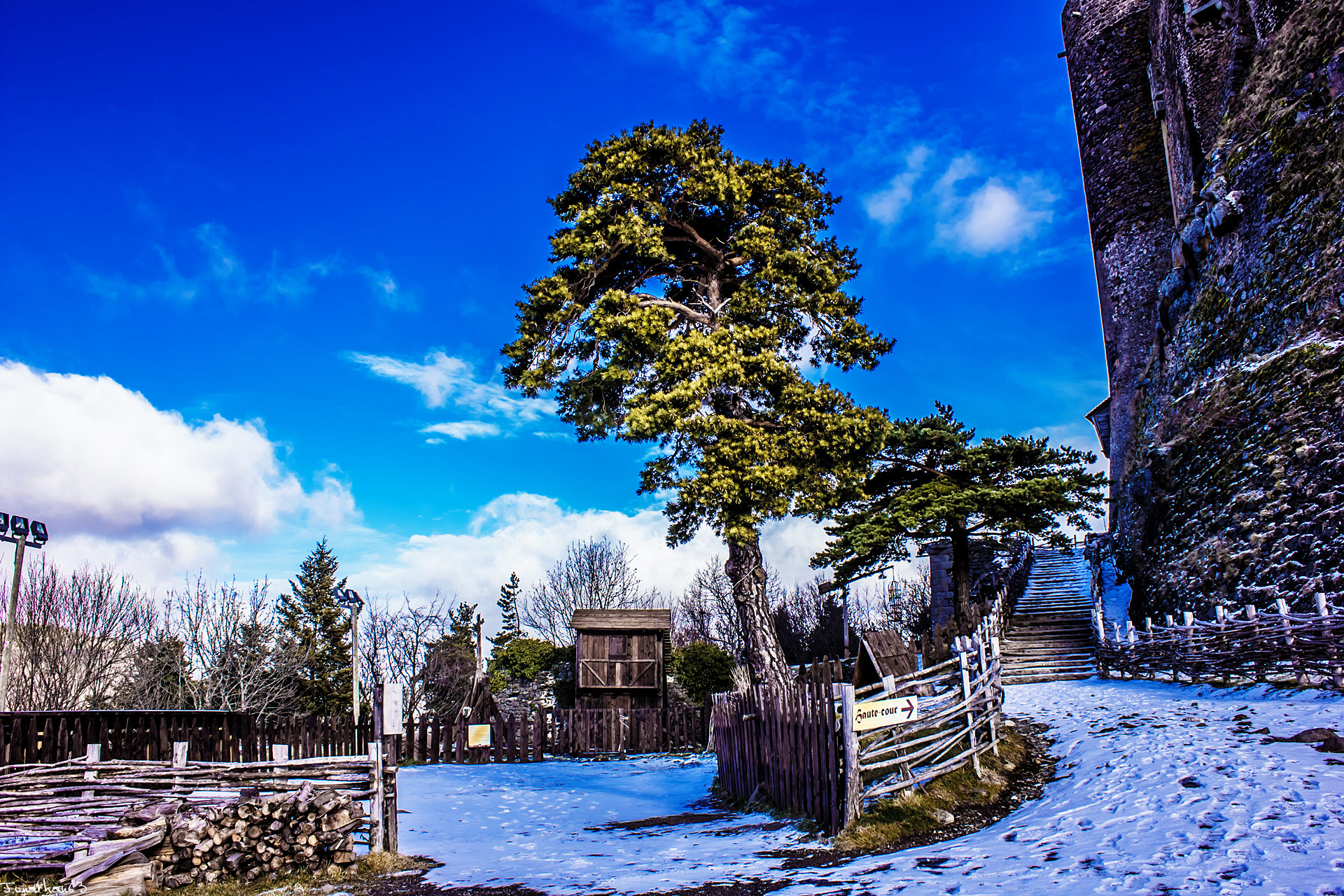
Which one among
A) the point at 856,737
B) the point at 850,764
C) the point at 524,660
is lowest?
the point at 524,660

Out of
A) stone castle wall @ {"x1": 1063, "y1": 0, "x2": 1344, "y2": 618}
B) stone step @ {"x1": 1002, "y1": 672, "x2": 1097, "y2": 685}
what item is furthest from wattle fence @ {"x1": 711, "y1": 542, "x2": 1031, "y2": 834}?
stone castle wall @ {"x1": 1063, "y1": 0, "x2": 1344, "y2": 618}

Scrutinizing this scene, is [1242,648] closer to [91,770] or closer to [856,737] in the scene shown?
[856,737]

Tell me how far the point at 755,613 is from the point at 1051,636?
1136 cm

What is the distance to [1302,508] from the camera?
1449 cm

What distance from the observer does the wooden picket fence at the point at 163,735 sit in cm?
1492

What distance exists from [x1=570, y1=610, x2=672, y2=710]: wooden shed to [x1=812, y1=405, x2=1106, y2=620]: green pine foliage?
8.25m

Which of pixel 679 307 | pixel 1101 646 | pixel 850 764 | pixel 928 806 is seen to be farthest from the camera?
pixel 1101 646

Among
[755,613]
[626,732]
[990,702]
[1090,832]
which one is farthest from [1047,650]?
[1090,832]

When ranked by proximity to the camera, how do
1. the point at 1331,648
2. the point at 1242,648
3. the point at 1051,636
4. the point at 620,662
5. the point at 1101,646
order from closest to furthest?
1. the point at 1331,648
2. the point at 1242,648
3. the point at 1101,646
4. the point at 1051,636
5. the point at 620,662

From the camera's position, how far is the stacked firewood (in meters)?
7.30

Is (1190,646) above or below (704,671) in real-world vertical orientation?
above

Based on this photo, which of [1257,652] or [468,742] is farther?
[468,742]

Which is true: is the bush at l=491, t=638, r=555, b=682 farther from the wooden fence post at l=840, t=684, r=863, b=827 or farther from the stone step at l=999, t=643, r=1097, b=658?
the wooden fence post at l=840, t=684, r=863, b=827

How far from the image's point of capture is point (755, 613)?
1470 cm
